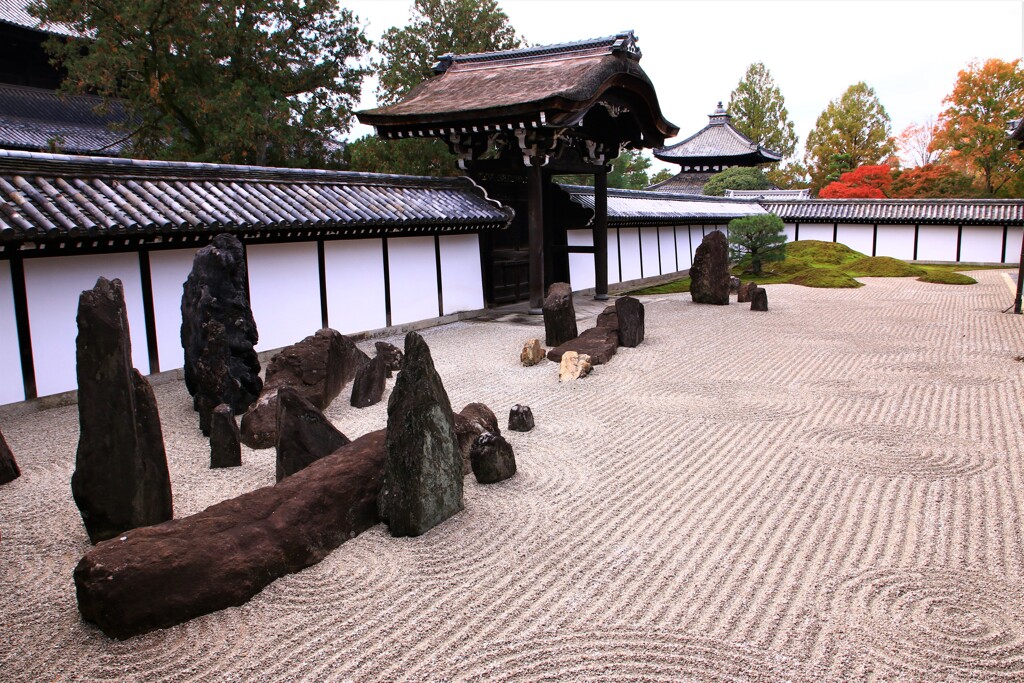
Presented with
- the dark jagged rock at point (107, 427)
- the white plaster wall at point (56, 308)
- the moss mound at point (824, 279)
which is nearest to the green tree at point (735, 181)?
the moss mound at point (824, 279)

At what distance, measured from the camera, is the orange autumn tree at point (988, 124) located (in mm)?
38656

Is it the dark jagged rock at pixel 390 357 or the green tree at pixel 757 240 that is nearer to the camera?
the dark jagged rock at pixel 390 357

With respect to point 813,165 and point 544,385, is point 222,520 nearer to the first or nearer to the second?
point 544,385

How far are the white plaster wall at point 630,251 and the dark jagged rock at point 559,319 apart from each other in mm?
10300

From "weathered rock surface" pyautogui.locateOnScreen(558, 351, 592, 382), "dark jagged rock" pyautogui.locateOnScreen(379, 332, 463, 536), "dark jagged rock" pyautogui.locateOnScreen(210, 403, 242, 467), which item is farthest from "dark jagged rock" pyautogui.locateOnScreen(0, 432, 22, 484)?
"weathered rock surface" pyautogui.locateOnScreen(558, 351, 592, 382)

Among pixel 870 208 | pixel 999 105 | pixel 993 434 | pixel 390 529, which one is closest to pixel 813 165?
pixel 999 105

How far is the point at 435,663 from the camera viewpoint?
12.5 ft

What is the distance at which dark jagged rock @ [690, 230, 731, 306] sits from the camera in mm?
18469

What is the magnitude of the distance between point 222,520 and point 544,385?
5992mm

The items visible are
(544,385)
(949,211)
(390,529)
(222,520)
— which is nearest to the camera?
(222,520)

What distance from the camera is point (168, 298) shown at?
10562 millimetres

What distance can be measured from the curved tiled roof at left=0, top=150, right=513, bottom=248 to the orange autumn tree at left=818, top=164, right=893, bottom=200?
3204 cm

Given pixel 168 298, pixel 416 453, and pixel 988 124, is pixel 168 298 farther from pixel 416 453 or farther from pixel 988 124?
pixel 988 124

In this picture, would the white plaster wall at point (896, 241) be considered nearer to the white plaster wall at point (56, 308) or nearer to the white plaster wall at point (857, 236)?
the white plaster wall at point (857, 236)
